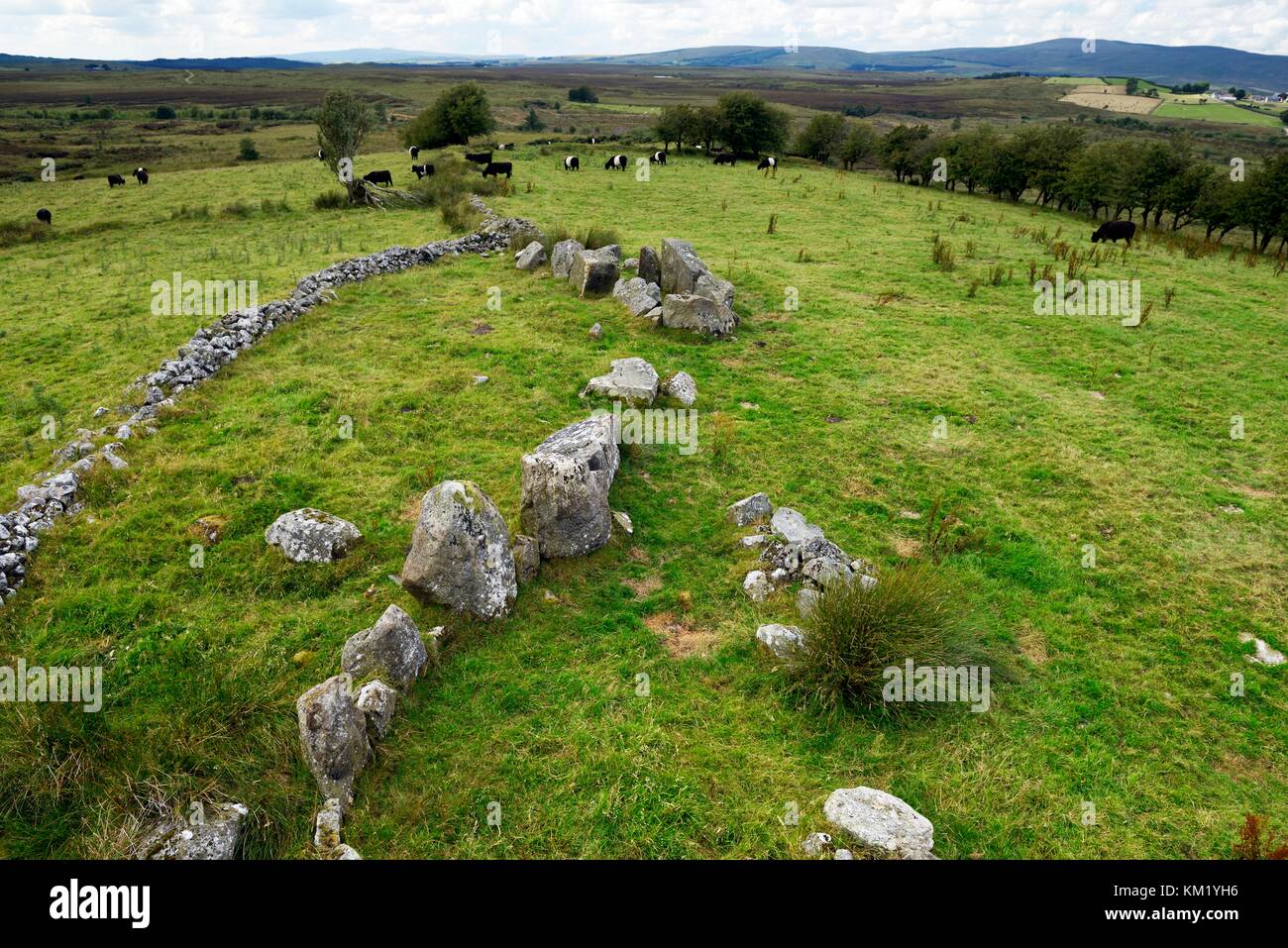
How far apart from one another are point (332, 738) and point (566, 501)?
3843 mm

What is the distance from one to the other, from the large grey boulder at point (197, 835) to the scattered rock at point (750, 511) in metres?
6.65

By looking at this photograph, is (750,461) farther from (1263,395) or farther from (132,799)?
(1263,395)

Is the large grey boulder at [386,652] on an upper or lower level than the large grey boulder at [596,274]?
lower

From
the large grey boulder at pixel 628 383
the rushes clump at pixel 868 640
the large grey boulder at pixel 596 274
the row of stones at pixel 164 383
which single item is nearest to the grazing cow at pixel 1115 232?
the large grey boulder at pixel 596 274

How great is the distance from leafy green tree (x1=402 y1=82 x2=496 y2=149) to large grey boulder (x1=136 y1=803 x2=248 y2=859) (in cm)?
5541

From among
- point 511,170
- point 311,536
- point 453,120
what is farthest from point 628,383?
point 453,120

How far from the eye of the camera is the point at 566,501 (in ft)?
28.0

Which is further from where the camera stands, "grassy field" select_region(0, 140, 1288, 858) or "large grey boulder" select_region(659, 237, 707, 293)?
"large grey boulder" select_region(659, 237, 707, 293)

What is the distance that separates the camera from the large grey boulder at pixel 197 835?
504 cm

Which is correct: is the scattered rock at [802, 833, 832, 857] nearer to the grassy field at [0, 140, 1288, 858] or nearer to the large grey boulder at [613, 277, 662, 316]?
the grassy field at [0, 140, 1288, 858]

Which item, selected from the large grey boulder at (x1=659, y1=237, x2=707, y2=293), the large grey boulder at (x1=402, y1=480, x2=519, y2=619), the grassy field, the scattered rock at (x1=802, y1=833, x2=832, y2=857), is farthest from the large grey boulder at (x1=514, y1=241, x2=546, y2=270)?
the scattered rock at (x1=802, y1=833, x2=832, y2=857)

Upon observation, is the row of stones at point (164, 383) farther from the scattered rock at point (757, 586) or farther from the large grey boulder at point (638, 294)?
the scattered rock at point (757, 586)

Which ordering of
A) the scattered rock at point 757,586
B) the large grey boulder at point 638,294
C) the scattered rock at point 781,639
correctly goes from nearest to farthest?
the scattered rock at point 781,639 → the scattered rock at point 757,586 → the large grey boulder at point 638,294

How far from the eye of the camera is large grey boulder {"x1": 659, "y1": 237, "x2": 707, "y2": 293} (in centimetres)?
1808
